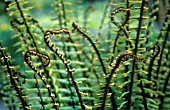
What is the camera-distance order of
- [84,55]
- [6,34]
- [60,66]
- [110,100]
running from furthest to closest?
[6,34]
[84,55]
[60,66]
[110,100]

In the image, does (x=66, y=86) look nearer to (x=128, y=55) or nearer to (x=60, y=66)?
(x=60, y=66)

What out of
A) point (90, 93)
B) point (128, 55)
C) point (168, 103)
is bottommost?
point (168, 103)

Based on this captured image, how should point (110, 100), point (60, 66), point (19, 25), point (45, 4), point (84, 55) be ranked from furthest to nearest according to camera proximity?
1. point (45, 4)
2. point (84, 55)
3. point (60, 66)
4. point (19, 25)
5. point (110, 100)

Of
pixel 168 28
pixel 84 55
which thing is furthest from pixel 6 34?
pixel 168 28

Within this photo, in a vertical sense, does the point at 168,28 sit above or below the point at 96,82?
above

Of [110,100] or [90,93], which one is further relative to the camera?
[90,93]

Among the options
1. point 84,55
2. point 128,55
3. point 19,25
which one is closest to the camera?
point 128,55

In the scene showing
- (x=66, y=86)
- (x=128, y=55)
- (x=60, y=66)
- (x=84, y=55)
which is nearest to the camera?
(x=128, y=55)

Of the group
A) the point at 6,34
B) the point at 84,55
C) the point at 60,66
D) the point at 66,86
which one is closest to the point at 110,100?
the point at 66,86

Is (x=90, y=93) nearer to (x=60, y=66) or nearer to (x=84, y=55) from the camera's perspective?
(x=60, y=66)
